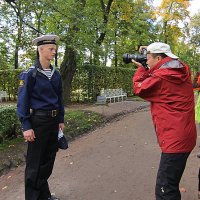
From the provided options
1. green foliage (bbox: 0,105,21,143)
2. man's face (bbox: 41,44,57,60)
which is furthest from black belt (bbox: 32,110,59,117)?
green foliage (bbox: 0,105,21,143)

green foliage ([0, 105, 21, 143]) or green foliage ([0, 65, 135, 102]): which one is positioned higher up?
green foliage ([0, 65, 135, 102])

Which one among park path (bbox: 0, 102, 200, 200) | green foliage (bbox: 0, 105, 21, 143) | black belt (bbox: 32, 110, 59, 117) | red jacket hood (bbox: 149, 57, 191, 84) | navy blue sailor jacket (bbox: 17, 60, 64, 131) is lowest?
park path (bbox: 0, 102, 200, 200)

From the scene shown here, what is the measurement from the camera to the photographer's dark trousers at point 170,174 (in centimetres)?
319

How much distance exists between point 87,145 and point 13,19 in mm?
6239

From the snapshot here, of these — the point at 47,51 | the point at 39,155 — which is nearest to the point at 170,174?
the point at 39,155

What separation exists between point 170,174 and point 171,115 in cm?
58

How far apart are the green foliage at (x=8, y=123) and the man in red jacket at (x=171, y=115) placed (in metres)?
4.68

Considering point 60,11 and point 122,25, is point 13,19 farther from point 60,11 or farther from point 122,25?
point 122,25

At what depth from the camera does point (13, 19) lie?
1193cm

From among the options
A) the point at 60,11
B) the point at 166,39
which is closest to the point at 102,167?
the point at 60,11

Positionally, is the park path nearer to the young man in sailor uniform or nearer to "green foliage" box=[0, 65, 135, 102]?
the young man in sailor uniform

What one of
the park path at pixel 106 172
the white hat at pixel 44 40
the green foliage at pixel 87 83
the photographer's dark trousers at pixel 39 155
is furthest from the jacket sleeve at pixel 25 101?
the green foliage at pixel 87 83

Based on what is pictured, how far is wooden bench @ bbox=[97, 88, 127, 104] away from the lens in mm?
17250

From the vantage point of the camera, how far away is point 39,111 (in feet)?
13.2
